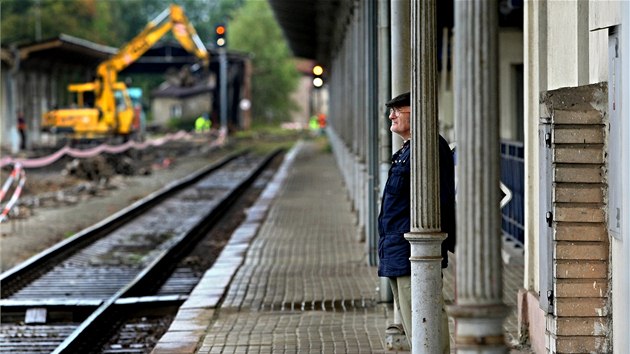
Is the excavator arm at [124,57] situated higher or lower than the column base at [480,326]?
higher

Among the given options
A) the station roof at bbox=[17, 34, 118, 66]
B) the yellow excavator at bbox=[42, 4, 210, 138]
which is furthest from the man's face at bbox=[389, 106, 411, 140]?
the station roof at bbox=[17, 34, 118, 66]

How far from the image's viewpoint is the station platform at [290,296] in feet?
30.9

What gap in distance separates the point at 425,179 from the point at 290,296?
6005 millimetres

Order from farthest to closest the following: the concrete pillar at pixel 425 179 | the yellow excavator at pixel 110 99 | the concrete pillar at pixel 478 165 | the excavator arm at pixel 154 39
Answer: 1. the excavator arm at pixel 154 39
2. the yellow excavator at pixel 110 99
3. the concrete pillar at pixel 425 179
4. the concrete pillar at pixel 478 165

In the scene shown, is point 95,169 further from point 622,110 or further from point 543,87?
point 622,110

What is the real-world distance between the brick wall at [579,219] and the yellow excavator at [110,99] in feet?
121

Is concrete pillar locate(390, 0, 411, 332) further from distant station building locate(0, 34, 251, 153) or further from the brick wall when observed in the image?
distant station building locate(0, 34, 251, 153)

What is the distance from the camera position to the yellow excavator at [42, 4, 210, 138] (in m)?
42.9

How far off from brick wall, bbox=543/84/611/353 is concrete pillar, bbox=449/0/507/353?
9.07 feet

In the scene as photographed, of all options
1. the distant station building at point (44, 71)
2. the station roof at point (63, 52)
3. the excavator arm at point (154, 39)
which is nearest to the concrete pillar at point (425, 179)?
the distant station building at point (44, 71)

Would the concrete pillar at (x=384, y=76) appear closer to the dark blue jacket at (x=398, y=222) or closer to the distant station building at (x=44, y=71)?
the dark blue jacket at (x=398, y=222)

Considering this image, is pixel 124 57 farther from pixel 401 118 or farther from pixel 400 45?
pixel 401 118

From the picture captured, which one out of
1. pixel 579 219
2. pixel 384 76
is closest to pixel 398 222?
pixel 579 219

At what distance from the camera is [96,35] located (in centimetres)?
8825
